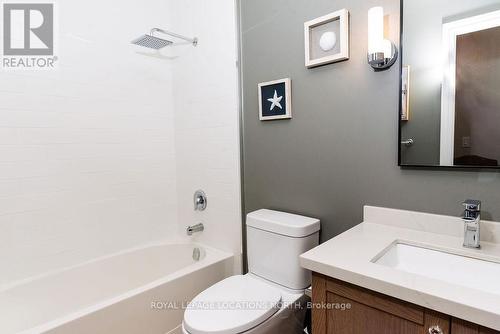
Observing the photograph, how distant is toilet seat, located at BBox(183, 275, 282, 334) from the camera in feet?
3.68

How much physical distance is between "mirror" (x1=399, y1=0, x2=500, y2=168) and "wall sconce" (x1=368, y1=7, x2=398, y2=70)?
52 millimetres

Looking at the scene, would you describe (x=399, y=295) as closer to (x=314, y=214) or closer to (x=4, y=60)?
(x=314, y=214)

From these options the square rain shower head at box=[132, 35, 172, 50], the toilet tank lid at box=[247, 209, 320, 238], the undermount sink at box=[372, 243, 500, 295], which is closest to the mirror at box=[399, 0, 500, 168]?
the undermount sink at box=[372, 243, 500, 295]

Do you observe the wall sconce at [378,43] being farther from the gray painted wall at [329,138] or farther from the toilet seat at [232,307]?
the toilet seat at [232,307]

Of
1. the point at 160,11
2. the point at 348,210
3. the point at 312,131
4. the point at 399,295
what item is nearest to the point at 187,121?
the point at 160,11

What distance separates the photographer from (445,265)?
103cm

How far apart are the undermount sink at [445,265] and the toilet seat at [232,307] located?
54cm

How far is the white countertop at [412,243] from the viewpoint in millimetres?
704

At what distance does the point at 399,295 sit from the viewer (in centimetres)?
79

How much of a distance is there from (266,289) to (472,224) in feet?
2.91

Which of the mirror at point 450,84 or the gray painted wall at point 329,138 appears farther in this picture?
the gray painted wall at point 329,138

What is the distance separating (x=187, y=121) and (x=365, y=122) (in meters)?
1.36

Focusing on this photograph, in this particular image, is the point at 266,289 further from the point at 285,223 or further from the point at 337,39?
the point at 337,39

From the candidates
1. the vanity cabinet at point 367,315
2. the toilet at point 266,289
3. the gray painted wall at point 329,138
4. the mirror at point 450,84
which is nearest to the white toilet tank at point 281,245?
the toilet at point 266,289
